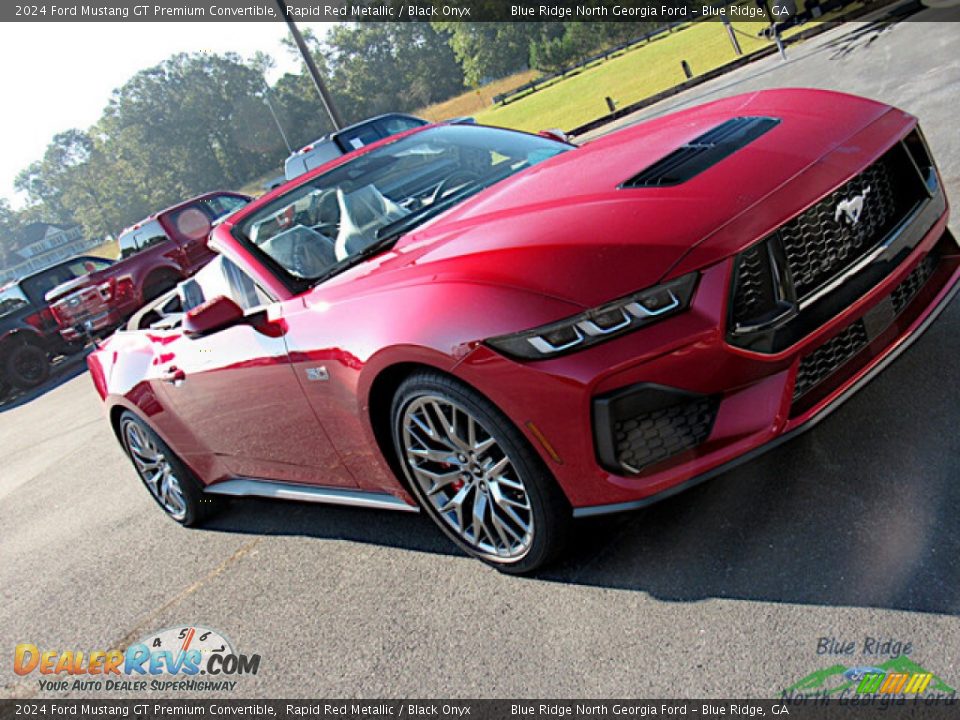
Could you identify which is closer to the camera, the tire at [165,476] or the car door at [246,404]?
the car door at [246,404]

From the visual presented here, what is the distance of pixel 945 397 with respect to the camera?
312 cm

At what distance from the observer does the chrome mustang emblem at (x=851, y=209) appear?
2.62 meters

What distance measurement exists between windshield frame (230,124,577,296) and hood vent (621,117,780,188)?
37.5 inches

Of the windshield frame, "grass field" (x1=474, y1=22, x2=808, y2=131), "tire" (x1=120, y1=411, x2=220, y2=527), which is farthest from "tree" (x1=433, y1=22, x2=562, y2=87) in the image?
"tire" (x1=120, y1=411, x2=220, y2=527)

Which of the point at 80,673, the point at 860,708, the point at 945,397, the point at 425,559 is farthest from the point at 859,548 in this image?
the point at 80,673

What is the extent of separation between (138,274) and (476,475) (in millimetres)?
14570

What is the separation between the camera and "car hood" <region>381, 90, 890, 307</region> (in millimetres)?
2422

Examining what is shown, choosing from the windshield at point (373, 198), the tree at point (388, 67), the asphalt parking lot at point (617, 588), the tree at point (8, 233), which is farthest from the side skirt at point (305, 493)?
the tree at point (8, 233)

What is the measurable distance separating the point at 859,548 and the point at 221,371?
106 inches

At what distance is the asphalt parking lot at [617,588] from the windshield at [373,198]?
51.7 inches

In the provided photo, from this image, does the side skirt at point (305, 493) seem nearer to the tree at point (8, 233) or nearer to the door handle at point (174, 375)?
the door handle at point (174, 375)

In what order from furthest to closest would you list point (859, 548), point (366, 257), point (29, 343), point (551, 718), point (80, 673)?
point (29, 343) → point (80, 673) → point (366, 257) → point (859, 548) → point (551, 718)

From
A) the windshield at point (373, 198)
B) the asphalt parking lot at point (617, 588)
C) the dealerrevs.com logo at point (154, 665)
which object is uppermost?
the windshield at point (373, 198)

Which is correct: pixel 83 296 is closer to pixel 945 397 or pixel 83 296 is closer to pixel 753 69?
pixel 753 69
